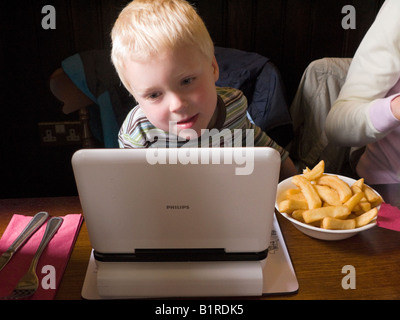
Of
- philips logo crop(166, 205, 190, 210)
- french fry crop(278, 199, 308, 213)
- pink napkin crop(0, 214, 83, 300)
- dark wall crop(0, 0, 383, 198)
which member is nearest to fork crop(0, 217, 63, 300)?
pink napkin crop(0, 214, 83, 300)

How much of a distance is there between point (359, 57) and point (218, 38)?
0.91m

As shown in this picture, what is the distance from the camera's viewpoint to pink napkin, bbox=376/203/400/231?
0.89 meters

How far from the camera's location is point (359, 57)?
1.36 m

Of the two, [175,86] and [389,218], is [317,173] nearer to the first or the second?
[389,218]

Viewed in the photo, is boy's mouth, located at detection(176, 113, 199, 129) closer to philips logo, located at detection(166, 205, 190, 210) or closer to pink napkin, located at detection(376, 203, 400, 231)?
philips logo, located at detection(166, 205, 190, 210)

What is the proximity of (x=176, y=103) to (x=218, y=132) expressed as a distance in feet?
1.19

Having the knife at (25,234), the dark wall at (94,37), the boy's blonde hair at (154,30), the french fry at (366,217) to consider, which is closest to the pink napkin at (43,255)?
the knife at (25,234)

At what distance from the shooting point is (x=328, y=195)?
0.83 m

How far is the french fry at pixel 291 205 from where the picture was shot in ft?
2.66

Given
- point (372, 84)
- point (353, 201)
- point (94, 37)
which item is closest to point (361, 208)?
point (353, 201)

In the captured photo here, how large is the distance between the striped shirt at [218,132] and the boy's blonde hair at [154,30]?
0.73 feet

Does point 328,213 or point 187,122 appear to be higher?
point 187,122

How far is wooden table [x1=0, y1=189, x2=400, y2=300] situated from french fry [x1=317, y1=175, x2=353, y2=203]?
0.11 metres

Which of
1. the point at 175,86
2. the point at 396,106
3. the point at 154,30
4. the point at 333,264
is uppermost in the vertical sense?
the point at 154,30
